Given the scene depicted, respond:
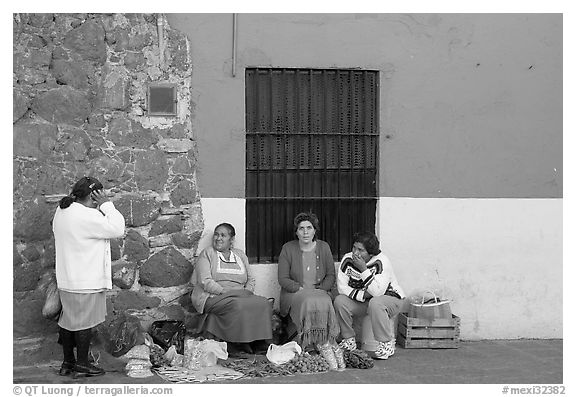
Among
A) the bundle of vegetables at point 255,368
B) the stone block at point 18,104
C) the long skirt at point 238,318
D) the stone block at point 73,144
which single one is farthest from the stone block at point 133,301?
the stone block at point 18,104

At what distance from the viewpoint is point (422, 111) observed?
22.9ft

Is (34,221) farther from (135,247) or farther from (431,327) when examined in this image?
(431,327)

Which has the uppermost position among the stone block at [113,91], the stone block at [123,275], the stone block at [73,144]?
the stone block at [113,91]

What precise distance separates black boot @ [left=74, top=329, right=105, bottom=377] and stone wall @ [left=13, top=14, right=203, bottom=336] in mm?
624

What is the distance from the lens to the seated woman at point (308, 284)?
6.22 meters

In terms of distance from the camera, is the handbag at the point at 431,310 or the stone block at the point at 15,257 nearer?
the stone block at the point at 15,257

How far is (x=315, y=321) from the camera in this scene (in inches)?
245

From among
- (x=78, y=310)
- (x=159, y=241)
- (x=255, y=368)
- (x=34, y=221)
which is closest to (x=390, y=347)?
(x=255, y=368)

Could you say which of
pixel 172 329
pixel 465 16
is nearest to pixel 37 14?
pixel 172 329

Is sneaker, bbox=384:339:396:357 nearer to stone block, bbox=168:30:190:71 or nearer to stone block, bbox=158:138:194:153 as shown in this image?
stone block, bbox=158:138:194:153

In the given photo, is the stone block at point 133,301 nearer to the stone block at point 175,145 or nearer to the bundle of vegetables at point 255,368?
the bundle of vegetables at point 255,368

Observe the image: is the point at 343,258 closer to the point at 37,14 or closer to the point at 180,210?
the point at 180,210

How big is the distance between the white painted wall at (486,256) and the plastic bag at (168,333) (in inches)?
81.9

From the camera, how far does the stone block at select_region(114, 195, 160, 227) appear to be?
21.2ft
